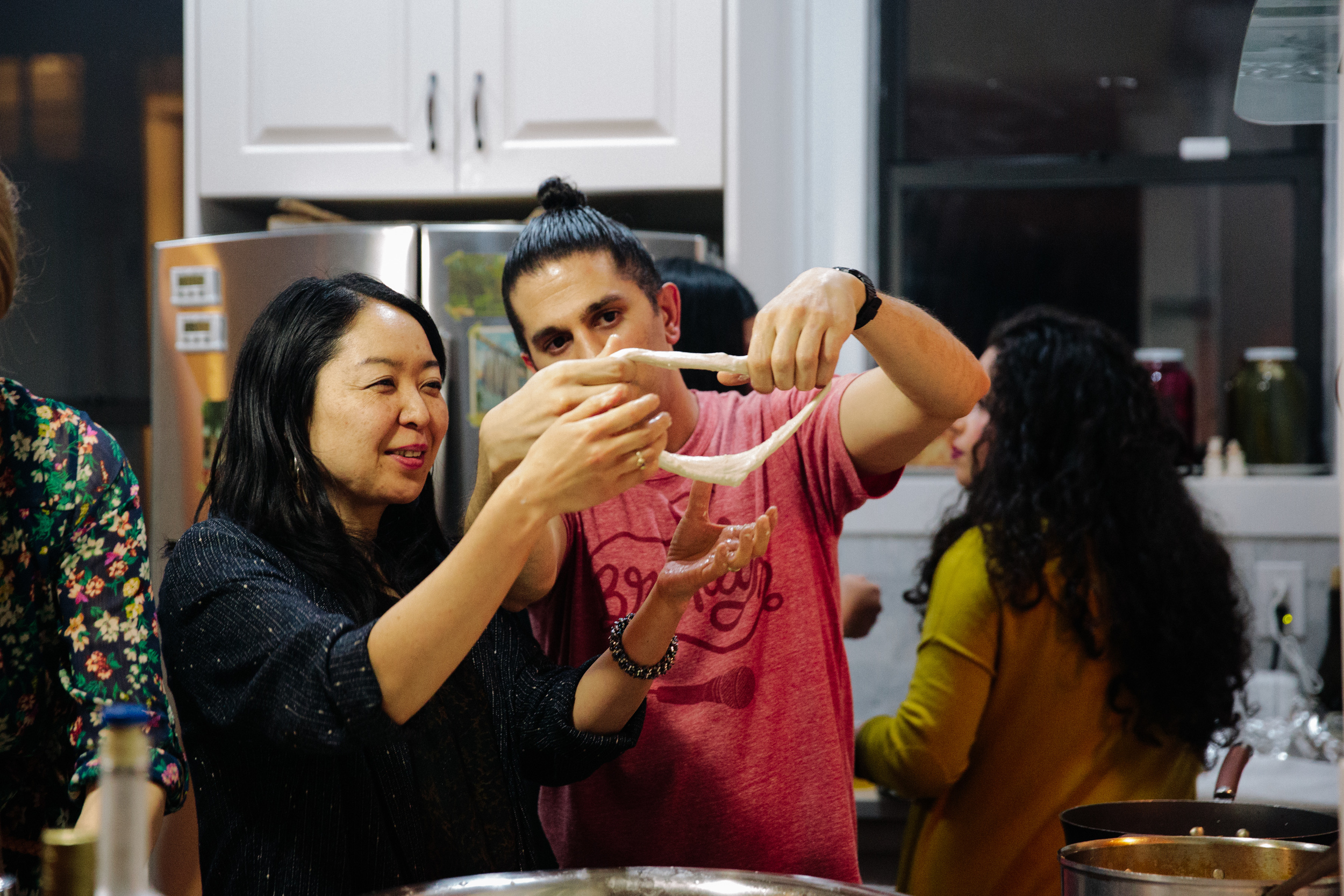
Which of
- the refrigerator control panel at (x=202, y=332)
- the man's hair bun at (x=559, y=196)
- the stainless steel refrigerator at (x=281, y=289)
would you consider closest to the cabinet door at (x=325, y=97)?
the stainless steel refrigerator at (x=281, y=289)

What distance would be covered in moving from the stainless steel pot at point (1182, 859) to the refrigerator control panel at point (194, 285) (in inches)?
77.7

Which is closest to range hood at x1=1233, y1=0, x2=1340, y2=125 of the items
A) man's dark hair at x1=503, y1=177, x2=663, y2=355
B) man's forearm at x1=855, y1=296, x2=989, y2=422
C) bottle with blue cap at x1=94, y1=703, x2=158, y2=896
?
man's forearm at x1=855, y1=296, x2=989, y2=422

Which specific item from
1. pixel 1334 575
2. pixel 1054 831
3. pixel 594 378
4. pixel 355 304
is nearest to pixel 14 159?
pixel 355 304

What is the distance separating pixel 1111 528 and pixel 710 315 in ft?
2.31

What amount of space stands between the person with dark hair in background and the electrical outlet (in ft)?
5.03

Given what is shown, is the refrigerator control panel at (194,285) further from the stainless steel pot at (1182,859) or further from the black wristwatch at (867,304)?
the stainless steel pot at (1182,859)

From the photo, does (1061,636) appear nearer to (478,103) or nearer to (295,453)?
(295,453)

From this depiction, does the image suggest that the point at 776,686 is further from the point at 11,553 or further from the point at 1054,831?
the point at 11,553

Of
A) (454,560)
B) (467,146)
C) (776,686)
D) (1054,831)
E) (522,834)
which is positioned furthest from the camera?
(467,146)

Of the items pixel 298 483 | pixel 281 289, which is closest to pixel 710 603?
pixel 298 483

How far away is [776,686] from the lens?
1312mm

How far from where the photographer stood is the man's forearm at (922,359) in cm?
118

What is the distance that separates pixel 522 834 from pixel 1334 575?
2.13 meters

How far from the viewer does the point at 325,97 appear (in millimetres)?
2541
